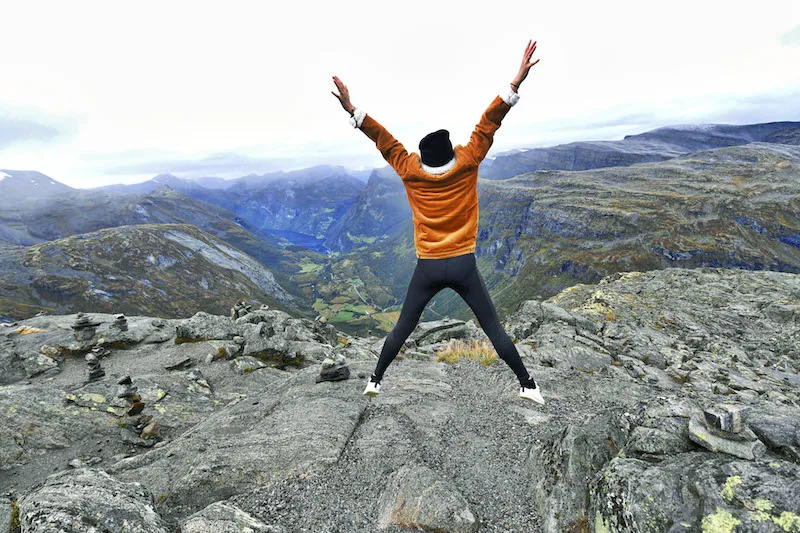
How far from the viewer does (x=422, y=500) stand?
17.7ft

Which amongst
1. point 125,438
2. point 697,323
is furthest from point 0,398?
point 697,323

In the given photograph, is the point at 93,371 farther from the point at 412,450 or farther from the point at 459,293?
the point at 459,293

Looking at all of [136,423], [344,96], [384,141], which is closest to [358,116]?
[344,96]

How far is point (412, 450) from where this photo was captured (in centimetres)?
702

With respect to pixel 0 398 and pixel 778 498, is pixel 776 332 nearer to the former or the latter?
pixel 778 498

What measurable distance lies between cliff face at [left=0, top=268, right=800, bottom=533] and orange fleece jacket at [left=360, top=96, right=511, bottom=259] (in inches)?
154

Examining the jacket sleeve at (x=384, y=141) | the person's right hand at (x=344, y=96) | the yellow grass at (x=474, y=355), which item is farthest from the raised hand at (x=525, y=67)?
the yellow grass at (x=474, y=355)

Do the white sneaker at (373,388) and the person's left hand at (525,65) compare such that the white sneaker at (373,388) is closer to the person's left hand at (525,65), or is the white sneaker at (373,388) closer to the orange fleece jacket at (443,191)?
the orange fleece jacket at (443,191)

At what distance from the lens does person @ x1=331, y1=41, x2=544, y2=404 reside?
6.18m

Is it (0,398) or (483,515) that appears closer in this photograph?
(483,515)

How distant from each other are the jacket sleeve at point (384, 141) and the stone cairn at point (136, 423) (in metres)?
11.3

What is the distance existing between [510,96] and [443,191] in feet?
6.14

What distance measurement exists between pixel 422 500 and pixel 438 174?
541 cm

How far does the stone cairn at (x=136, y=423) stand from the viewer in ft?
35.1
